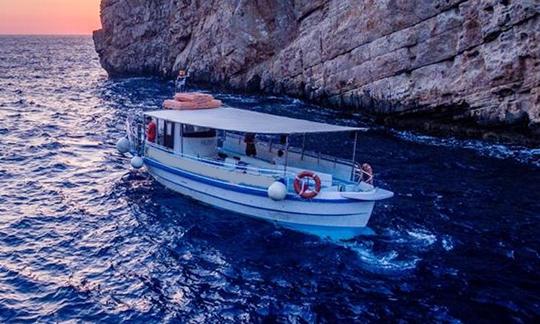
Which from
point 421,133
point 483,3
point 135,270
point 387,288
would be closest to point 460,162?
point 421,133

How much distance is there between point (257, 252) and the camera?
57.9 feet

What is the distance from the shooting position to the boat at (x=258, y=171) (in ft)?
61.0

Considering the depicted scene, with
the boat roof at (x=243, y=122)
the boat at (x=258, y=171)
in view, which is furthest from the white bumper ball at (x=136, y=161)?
the boat roof at (x=243, y=122)

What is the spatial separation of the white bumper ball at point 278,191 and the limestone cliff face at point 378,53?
20.4 meters

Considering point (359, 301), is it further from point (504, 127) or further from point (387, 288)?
point (504, 127)

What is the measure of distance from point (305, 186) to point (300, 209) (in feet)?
3.19

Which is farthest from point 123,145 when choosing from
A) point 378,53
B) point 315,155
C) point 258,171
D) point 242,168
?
point 378,53

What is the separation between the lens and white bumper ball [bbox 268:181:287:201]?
1836cm

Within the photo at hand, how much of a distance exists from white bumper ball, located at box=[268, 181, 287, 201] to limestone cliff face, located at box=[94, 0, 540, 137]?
20371mm

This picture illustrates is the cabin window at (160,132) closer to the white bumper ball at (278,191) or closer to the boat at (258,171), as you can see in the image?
the boat at (258,171)

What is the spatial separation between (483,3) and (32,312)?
105ft

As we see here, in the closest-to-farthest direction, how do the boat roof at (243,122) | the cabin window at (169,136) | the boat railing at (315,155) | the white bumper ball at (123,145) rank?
1. the boat roof at (243,122)
2. the boat railing at (315,155)
3. the cabin window at (169,136)
4. the white bumper ball at (123,145)

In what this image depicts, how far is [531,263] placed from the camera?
16781 mm

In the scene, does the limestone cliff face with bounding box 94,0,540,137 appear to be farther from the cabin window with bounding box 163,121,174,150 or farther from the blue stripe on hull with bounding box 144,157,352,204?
the cabin window with bounding box 163,121,174,150
